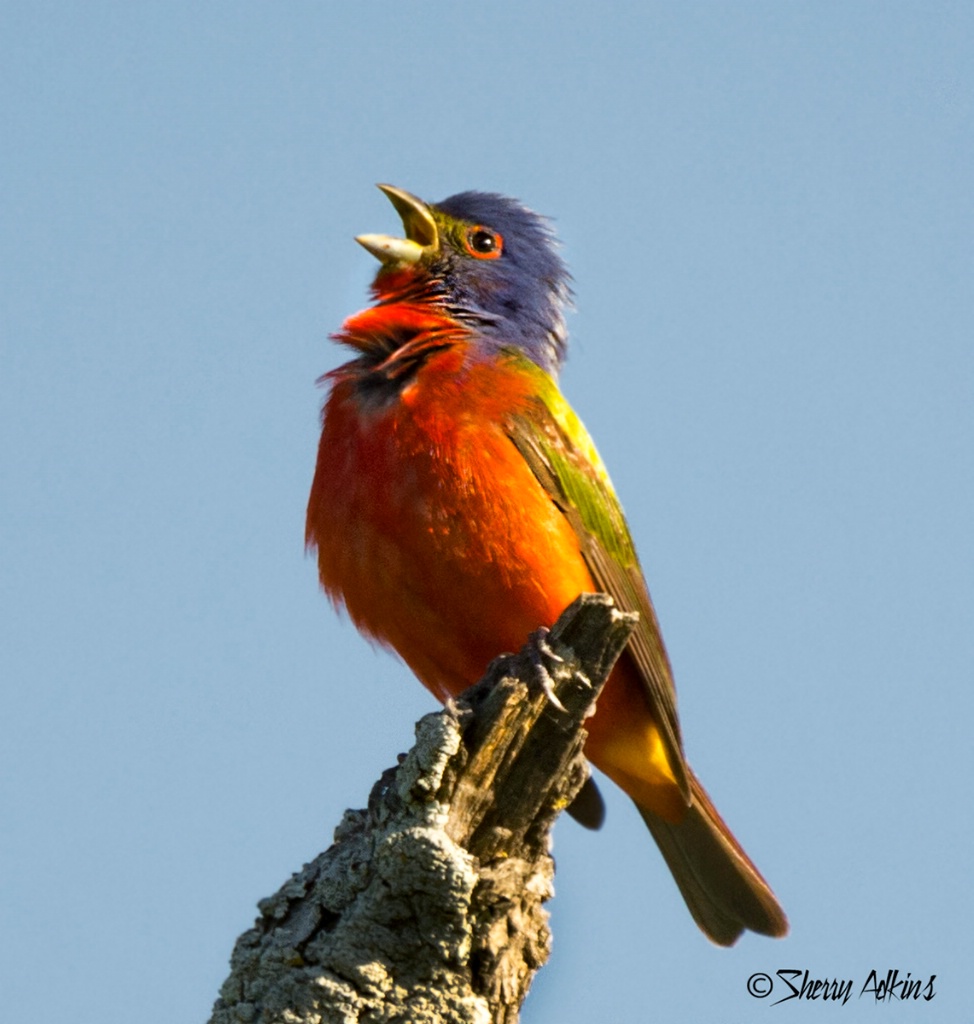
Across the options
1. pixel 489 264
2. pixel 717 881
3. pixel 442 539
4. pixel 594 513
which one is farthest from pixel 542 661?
pixel 489 264

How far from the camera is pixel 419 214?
6352mm

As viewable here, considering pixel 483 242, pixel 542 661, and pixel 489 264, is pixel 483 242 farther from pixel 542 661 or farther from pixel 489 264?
pixel 542 661

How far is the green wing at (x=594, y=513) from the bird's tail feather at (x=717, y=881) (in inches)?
11.0

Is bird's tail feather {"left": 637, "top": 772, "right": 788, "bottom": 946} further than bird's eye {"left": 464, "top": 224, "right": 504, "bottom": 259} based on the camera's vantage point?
No

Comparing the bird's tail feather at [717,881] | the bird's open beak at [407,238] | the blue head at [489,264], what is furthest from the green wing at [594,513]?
the bird's open beak at [407,238]

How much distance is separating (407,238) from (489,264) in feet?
1.34

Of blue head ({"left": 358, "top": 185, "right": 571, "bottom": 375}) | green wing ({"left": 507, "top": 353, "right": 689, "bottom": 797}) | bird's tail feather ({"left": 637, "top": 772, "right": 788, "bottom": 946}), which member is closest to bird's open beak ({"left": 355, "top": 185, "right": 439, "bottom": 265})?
blue head ({"left": 358, "top": 185, "right": 571, "bottom": 375})

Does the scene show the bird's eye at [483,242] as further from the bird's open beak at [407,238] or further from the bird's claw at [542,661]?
the bird's claw at [542,661]

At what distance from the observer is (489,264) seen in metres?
6.28

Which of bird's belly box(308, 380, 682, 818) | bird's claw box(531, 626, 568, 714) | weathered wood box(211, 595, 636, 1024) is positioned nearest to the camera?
weathered wood box(211, 595, 636, 1024)

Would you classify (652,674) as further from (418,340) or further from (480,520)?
(418,340)

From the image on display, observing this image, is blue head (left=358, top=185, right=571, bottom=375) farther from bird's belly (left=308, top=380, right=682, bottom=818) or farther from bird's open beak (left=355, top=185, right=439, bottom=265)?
bird's belly (left=308, top=380, right=682, bottom=818)

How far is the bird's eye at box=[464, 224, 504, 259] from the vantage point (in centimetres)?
633

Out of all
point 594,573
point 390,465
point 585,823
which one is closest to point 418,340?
point 390,465
